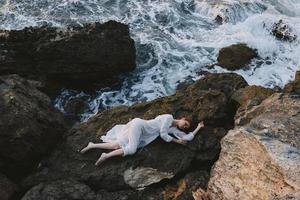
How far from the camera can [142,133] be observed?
942 centimetres

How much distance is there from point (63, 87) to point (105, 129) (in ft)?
13.0

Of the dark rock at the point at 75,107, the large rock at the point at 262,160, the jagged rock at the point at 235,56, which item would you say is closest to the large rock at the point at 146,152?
the large rock at the point at 262,160

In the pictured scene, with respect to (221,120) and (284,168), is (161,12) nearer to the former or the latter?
(221,120)

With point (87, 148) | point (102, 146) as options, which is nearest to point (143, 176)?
point (102, 146)

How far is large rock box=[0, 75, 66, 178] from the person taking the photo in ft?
29.4

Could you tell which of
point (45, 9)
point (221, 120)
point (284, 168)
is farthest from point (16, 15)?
point (284, 168)

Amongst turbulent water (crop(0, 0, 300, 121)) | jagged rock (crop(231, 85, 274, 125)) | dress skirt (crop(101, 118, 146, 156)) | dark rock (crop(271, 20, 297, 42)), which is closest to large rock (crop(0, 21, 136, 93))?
turbulent water (crop(0, 0, 300, 121))

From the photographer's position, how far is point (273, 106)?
29.3 ft

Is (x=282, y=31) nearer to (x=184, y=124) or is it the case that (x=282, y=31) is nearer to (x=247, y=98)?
(x=247, y=98)

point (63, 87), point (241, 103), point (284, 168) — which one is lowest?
point (63, 87)

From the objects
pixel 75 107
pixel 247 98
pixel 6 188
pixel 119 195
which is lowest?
pixel 75 107

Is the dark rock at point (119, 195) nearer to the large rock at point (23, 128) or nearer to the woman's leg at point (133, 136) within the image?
the woman's leg at point (133, 136)

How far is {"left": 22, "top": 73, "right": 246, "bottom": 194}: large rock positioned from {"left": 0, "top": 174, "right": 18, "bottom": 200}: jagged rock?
0.29 metres

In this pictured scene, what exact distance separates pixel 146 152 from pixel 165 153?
1.24 ft
